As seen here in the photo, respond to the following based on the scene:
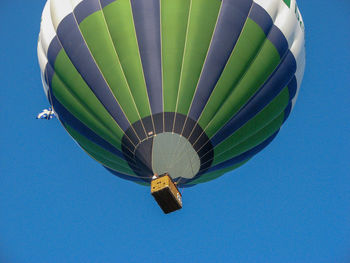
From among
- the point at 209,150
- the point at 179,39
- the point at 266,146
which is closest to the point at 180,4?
the point at 179,39

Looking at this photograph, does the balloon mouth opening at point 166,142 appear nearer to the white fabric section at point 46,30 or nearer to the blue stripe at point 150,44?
the blue stripe at point 150,44

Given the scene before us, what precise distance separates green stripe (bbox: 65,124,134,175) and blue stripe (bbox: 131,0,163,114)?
187 cm

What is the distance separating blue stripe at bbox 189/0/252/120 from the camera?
32.7 ft

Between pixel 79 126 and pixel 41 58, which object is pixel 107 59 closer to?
pixel 79 126

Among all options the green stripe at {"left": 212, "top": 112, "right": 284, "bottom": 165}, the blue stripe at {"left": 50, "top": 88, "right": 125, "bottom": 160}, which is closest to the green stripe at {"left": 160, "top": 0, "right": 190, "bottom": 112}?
the blue stripe at {"left": 50, "top": 88, "right": 125, "bottom": 160}

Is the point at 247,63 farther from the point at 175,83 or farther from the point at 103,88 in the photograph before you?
the point at 103,88

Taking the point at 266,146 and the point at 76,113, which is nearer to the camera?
the point at 76,113

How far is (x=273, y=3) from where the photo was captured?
10.3 meters

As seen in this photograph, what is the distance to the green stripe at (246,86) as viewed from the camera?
33.3 feet

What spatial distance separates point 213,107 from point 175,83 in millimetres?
960

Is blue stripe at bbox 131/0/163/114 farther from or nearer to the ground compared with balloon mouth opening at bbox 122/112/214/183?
farther from the ground

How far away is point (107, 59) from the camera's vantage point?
10.1 metres

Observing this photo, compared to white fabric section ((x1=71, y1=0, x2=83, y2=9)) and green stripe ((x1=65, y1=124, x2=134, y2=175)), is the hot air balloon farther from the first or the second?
green stripe ((x1=65, y1=124, x2=134, y2=175))

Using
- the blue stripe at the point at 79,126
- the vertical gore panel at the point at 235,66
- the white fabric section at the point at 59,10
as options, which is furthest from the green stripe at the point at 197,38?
the white fabric section at the point at 59,10
